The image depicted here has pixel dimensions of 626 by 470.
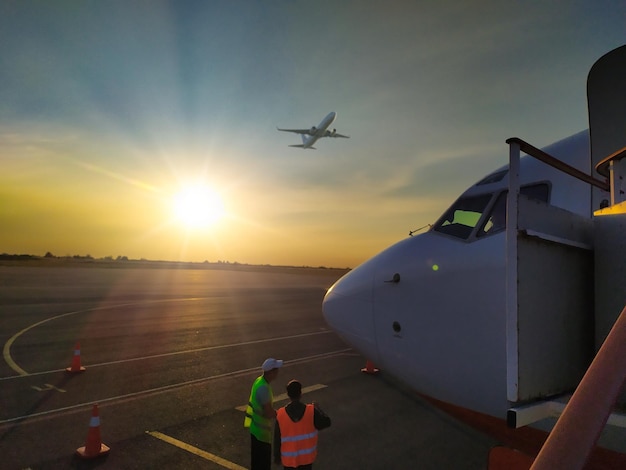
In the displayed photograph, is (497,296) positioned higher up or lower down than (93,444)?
higher up

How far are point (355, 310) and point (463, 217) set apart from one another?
205cm

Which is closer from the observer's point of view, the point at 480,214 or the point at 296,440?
the point at 296,440

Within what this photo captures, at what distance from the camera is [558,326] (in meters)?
3.12

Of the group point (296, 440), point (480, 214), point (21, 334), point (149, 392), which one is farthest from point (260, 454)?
point (21, 334)

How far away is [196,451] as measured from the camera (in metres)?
7.09

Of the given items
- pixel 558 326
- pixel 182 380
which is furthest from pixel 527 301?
pixel 182 380

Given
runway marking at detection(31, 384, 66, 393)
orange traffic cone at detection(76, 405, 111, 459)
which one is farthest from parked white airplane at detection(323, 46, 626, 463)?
runway marking at detection(31, 384, 66, 393)

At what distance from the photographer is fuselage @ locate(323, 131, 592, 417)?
14.9 feet

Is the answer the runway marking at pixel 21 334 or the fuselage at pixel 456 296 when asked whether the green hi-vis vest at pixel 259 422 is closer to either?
the fuselage at pixel 456 296

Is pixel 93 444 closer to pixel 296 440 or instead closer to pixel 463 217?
pixel 296 440

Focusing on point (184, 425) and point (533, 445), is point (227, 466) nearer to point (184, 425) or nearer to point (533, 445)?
point (184, 425)

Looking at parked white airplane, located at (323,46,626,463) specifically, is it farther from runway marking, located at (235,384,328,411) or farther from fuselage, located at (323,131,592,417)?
runway marking, located at (235,384,328,411)

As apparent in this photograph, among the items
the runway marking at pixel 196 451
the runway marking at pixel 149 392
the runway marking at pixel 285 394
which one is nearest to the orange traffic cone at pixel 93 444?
the runway marking at pixel 196 451

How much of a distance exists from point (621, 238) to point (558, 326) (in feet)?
2.61
